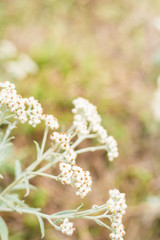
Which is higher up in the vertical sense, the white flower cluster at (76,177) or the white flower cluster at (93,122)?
the white flower cluster at (93,122)

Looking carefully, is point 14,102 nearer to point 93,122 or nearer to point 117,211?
point 93,122

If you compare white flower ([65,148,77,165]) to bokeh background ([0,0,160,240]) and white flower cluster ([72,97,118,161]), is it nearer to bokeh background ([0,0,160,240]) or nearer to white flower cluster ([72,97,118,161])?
white flower cluster ([72,97,118,161])

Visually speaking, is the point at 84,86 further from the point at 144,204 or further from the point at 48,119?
the point at 48,119

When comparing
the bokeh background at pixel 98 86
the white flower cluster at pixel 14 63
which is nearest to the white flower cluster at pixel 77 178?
the bokeh background at pixel 98 86

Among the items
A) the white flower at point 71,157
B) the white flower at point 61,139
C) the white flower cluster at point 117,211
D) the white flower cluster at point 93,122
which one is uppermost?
the white flower cluster at point 93,122

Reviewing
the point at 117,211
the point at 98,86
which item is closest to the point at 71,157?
the point at 117,211

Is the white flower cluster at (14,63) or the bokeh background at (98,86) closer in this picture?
the bokeh background at (98,86)

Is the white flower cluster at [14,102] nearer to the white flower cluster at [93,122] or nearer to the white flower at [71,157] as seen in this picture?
the white flower at [71,157]
